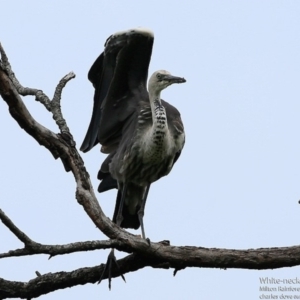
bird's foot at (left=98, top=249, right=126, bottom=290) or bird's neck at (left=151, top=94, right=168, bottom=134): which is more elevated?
bird's neck at (left=151, top=94, right=168, bottom=134)

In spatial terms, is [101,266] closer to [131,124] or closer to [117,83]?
[131,124]

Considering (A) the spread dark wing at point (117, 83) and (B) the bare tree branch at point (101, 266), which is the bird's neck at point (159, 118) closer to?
(A) the spread dark wing at point (117, 83)

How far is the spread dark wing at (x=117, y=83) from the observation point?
7.86m

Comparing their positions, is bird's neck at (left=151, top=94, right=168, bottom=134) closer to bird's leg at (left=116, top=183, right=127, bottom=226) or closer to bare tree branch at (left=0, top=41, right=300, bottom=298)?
bird's leg at (left=116, top=183, right=127, bottom=226)

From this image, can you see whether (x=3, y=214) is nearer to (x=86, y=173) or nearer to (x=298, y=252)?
(x=86, y=173)

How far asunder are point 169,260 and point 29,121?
4.72 ft

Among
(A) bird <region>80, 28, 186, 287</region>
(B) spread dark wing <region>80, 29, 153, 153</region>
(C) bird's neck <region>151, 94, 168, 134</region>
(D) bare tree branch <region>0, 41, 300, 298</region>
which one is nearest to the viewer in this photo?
(D) bare tree branch <region>0, 41, 300, 298</region>

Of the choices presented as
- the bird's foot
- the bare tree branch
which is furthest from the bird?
the bare tree branch

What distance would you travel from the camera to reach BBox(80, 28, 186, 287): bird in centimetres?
752

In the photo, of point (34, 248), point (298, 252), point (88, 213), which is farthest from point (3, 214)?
point (298, 252)

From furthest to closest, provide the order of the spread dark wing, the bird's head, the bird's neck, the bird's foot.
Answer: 1. the spread dark wing
2. the bird's head
3. the bird's neck
4. the bird's foot

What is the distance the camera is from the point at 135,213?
7910 mm

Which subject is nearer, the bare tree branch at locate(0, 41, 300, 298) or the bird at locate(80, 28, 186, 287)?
the bare tree branch at locate(0, 41, 300, 298)

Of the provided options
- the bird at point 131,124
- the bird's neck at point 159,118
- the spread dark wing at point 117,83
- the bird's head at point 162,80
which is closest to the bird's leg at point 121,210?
the bird at point 131,124
